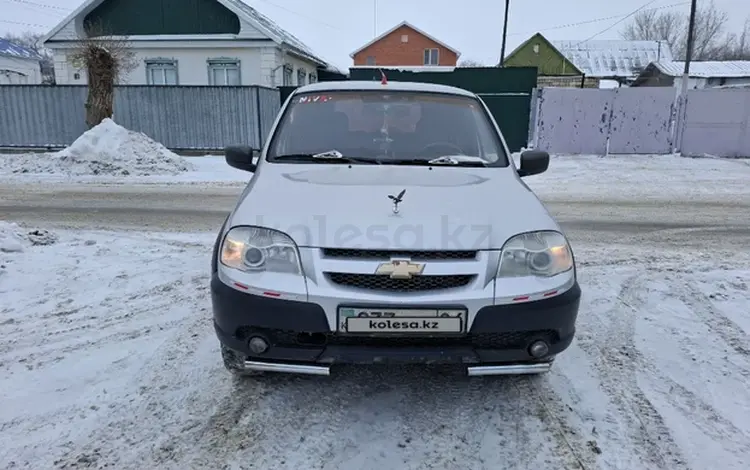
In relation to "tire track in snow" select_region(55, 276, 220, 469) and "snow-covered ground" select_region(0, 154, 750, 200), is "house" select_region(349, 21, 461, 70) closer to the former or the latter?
"snow-covered ground" select_region(0, 154, 750, 200)

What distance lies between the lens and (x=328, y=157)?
138 inches

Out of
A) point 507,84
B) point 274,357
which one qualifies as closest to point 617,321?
point 274,357

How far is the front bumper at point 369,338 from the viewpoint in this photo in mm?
2400

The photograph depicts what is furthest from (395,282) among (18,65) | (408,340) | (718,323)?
(18,65)

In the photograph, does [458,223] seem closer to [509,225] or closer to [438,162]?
[509,225]

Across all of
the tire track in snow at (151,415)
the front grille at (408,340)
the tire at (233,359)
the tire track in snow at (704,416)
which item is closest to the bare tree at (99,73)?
the tire track in snow at (151,415)

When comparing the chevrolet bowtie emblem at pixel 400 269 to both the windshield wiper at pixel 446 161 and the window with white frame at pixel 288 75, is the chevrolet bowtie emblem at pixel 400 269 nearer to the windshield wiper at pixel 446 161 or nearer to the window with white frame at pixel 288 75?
the windshield wiper at pixel 446 161

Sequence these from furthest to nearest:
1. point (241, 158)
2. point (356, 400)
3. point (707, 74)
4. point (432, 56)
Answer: point (432, 56)
point (707, 74)
point (241, 158)
point (356, 400)

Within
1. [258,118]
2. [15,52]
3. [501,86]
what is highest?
[15,52]

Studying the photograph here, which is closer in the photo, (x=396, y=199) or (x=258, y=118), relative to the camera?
(x=396, y=199)

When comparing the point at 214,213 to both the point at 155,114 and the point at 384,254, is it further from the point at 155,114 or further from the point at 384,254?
the point at 155,114

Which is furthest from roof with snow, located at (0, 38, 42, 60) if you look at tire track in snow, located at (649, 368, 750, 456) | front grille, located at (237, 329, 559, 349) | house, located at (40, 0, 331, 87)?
tire track in snow, located at (649, 368, 750, 456)

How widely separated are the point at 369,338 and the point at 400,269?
35cm

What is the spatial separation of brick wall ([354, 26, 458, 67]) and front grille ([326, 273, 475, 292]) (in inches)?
1887
